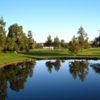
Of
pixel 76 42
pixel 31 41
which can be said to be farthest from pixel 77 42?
pixel 31 41

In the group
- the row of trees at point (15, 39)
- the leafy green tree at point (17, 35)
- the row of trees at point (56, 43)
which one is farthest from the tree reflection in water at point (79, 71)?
→ the row of trees at point (56, 43)

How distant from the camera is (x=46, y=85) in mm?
39812

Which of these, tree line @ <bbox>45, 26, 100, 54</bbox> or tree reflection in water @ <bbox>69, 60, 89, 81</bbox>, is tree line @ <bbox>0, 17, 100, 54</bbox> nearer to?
tree line @ <bbox>45, 26, 100, 54</bbox>

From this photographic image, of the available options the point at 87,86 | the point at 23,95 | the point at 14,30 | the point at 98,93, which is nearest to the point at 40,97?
the point at 23,95

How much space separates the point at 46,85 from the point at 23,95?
7.87 m

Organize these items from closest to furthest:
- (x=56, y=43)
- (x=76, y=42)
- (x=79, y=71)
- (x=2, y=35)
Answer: (x=79, y=71) < (x=2, y=35) < (x=76, y=42) < (x=56, y=43)

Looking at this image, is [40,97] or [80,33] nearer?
[40,97]

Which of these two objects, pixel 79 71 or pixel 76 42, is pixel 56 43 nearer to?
pixel 76 42

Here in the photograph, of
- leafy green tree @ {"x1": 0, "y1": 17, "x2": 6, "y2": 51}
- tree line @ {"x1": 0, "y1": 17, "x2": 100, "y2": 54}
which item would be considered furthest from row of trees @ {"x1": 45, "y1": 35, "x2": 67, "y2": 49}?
leafy green tree @ {"x1": 0, "y1": 17, "x2": 6, "y2": 51}

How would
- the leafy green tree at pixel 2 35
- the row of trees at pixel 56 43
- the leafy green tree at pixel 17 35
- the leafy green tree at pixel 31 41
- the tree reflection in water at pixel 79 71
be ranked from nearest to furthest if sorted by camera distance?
the tree reflection in water at pixel 79 71 → the leafy green tree at pixel 2 35 → the leafy green tree at pixel 17 35 → the leafy green tree at pixel 31 41 → the row of trees at pixel 56 43

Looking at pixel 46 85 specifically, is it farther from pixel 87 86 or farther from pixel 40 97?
pixel 40 97

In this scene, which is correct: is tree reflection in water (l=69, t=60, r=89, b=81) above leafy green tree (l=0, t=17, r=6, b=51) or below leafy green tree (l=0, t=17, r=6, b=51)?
below

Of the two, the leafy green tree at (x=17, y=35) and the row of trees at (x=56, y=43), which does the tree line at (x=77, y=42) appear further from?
the leafy green tree at (x=17, y=35)

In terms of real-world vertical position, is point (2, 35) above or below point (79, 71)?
above
